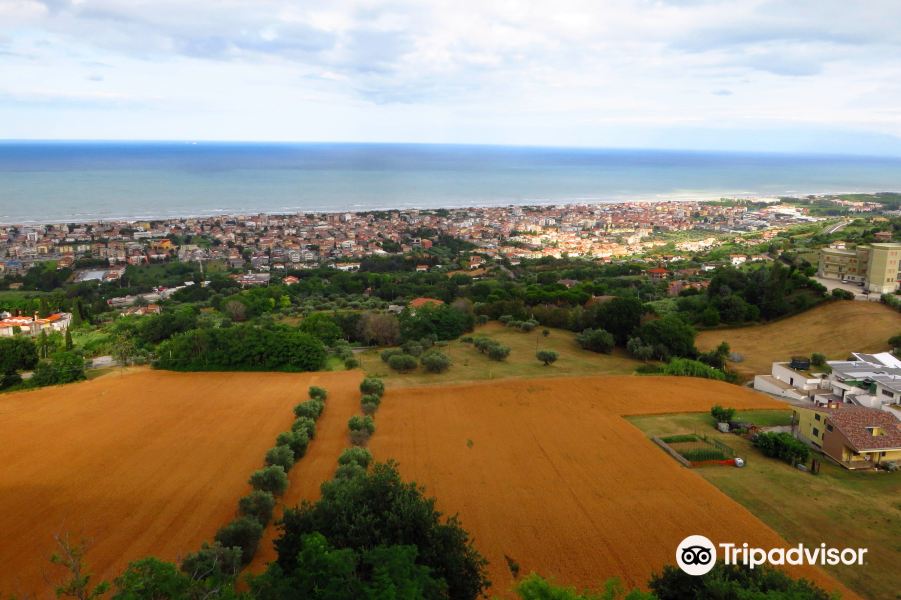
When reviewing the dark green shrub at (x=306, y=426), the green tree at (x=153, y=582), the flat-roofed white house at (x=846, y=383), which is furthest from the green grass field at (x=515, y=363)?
the green tree at (x=153, y=582)

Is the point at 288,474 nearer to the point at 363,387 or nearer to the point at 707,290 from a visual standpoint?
the point at 363,387

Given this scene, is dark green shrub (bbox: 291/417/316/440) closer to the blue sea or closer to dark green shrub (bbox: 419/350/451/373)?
dark green shrub (bbox: 419/350/451/373)

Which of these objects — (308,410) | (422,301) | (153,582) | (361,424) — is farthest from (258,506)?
(422,301)

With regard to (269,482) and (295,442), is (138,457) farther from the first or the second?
(269,482)

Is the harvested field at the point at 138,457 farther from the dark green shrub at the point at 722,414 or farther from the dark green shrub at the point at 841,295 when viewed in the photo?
the dark green shrub at the point at 841,295

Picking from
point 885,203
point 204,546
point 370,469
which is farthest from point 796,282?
point 885,203

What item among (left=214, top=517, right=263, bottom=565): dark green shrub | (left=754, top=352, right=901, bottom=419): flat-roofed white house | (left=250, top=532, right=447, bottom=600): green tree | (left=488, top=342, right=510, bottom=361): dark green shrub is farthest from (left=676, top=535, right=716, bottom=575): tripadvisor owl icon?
(left=488, top=342, right=510, bottom=361): dark green shrub
